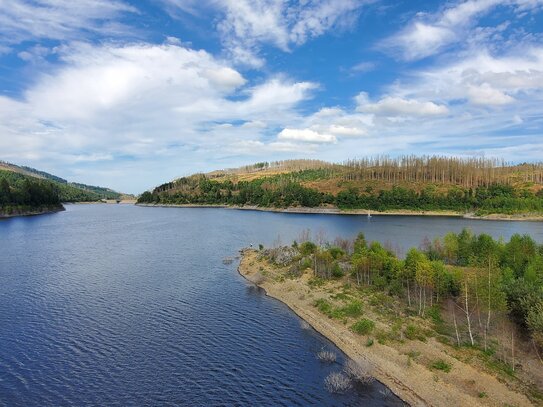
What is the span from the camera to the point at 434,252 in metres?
61.6

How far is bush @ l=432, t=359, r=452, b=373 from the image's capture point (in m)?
28.8

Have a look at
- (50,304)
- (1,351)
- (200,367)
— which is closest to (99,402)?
(200,367)

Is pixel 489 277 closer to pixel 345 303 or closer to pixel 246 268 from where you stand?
pixel 345 303

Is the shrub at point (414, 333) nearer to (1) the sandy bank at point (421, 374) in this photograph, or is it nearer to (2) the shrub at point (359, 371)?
(1) the sandy bank at point (421, 374)

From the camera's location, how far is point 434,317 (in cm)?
3856

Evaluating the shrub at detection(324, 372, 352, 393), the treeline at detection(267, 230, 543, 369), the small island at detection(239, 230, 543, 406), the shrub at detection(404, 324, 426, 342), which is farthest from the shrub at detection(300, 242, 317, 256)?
the shrub at detection(324, 372, 352, 393)

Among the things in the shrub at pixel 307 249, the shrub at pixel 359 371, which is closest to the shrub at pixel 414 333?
the shrub at pixel 359 371

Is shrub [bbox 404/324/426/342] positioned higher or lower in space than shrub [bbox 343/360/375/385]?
higher

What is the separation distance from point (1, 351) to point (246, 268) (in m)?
37.6

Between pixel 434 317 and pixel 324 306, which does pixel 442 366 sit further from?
pixel 324 306

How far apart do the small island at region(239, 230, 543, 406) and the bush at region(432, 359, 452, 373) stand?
0.08 metres

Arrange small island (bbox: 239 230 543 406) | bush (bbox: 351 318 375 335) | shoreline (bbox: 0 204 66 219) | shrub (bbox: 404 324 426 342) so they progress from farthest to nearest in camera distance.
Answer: shoreline (bbox: 0 204 66 219) < bush (bbox: 351 318 375 335) < shrub (bbox: 404 324 426 342) < small island (bbox: 239 230 543 406)

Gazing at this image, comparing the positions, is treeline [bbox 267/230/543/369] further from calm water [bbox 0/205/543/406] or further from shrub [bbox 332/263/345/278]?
calm water [bbox 0/205/543/406]

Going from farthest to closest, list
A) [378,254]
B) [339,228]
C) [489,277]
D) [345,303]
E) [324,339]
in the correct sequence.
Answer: [339,228]
[378,254]
[345,303]
[324,339]
[489,277]
